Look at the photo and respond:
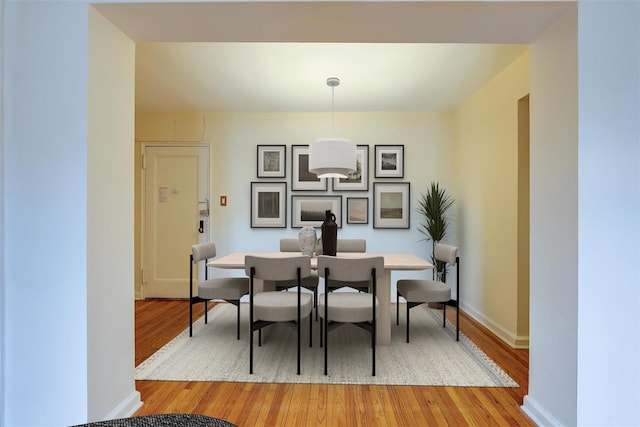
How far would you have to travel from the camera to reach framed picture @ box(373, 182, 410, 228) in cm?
462

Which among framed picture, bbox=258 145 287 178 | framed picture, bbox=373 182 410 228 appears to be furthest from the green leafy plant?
framed picture, bbox=258 145 287 178

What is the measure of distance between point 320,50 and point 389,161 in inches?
83.9

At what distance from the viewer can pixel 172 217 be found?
4703mm

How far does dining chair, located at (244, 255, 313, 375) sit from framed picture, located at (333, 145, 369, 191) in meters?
2.20

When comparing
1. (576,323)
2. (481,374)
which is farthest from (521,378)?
(576,323)

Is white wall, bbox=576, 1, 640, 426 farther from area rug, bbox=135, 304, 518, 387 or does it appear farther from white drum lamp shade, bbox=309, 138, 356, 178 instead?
white drum lamp shade, bbox=309, 138, 356, 178

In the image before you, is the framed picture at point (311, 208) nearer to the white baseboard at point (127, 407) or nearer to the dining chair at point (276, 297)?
the dining chair at point (276, 297)

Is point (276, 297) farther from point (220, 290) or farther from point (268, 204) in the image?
point (268, 204)

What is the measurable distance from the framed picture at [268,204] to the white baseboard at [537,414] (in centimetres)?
329

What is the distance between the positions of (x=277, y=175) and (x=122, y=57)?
2.83 m

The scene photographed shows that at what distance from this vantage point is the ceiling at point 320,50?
1718mm

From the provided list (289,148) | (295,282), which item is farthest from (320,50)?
(295,282)

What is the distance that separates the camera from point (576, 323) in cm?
161

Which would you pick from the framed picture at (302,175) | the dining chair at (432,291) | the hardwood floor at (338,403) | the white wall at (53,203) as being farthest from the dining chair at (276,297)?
the framed picture at (302,175)
